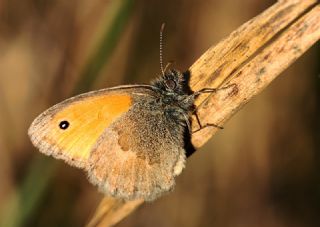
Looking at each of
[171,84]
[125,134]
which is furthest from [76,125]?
[171,84]

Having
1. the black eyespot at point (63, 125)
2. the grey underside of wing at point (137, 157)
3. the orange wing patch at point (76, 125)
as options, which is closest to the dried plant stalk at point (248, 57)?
the grey underside of wing at point (137, 157)

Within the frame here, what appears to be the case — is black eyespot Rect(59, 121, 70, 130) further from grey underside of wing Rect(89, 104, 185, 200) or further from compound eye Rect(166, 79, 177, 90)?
compound eye Rect(166, 79, 177, 90)

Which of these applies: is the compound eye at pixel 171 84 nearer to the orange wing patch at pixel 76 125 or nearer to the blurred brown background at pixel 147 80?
the orange wing patch at pixel 76 125

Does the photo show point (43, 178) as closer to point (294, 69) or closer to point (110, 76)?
point (110, 76)

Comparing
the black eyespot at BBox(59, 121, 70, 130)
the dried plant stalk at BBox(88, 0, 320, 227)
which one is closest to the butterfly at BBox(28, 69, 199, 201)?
the black eyespot at BBox(59, 121, 70, 130)

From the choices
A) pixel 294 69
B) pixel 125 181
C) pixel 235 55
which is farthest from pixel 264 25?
pixel 294 69

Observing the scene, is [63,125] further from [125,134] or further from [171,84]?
[171,84]
